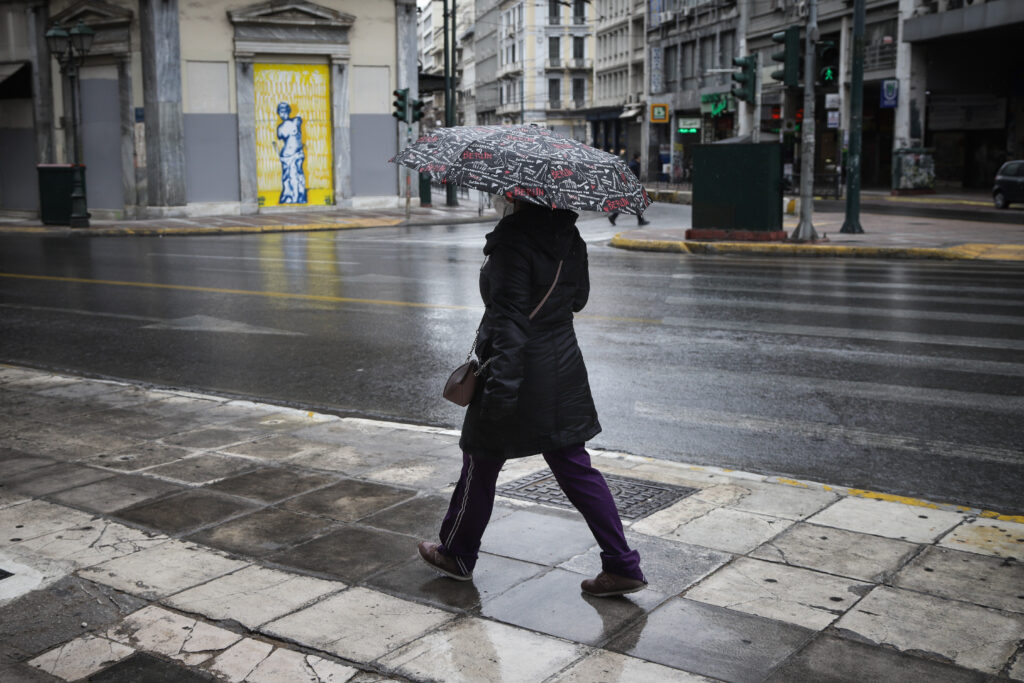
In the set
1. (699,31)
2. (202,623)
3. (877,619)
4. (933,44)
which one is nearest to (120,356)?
(202,623)

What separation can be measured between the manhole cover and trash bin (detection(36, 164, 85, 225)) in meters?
24.7

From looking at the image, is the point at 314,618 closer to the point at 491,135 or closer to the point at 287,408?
the point at 491,135

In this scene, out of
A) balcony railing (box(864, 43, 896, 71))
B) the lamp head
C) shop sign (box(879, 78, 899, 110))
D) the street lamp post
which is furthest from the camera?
balcony railing (box(864, 43, 896, 71))

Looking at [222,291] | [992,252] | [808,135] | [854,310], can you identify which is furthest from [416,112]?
[854,310]

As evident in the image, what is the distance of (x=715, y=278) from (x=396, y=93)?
16895 mm

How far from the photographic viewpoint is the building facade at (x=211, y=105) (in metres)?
29.2

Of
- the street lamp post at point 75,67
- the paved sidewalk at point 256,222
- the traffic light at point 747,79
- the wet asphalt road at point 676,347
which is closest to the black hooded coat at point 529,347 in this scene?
the wet asphalt road at point 676,347

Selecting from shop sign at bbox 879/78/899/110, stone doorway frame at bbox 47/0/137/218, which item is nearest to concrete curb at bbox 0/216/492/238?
stone doorway frame at bbox 47/0/137/218

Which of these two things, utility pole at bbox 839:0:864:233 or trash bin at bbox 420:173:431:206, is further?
trash bin at bbox 420:173:431:206

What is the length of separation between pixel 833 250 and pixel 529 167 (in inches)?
626

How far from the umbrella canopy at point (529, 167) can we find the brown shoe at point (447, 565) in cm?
149

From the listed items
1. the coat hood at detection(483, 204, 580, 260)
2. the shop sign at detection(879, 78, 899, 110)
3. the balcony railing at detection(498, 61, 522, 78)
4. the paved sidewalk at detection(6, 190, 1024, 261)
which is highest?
the balcony railing at detection(498, 61, 522, 78)

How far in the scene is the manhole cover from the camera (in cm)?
527

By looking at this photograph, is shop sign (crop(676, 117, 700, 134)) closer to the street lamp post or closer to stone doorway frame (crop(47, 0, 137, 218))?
stone doorway frame (crop(47, 0, 137, 218))
